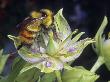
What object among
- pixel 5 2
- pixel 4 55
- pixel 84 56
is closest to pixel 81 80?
pixel 4 55

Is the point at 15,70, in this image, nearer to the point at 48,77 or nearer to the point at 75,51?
the point at 48,77

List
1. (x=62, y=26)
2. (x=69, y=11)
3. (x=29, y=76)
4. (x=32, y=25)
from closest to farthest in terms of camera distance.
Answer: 1. (x=32, y=25)
2. (x=29, y=76)
3. (x=62, y=26)
4. (x=69, y=11)

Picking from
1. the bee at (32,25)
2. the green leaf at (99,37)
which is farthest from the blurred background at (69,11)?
the bee at (32,25)

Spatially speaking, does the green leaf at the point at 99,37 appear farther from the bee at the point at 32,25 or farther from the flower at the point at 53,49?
the bee at the point at 32,25

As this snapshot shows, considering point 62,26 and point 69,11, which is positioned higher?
point 62,26

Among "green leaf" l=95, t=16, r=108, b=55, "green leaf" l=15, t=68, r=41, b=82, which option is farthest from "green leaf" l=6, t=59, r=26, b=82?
"green leaf" l=95, t=16, r=108, b=55

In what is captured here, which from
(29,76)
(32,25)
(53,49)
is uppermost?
(32,25)

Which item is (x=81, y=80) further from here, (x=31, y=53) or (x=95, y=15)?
(x=95, y=15)

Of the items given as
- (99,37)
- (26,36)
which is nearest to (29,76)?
(26,36)
